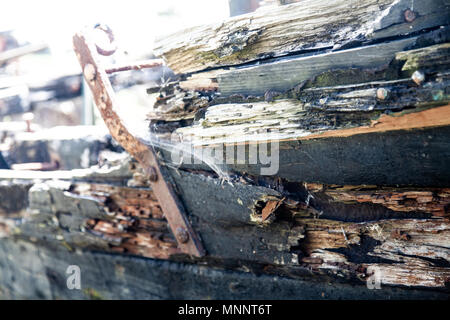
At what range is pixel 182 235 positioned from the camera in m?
2.05

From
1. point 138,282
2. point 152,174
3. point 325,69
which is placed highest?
point 325,69

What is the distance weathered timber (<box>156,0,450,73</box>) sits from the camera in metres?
1.37

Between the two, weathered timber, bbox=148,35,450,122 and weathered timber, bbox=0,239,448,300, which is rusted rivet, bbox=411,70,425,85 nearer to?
weathered timber, bbox=148,35,450,122

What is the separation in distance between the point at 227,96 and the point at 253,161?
12.2 inches

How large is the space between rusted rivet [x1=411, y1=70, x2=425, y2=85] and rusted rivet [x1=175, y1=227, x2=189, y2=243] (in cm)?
128

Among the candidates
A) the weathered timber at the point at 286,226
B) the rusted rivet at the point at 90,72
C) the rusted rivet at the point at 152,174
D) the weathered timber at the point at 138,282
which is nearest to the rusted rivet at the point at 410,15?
the weathered timber at the point at 286,226

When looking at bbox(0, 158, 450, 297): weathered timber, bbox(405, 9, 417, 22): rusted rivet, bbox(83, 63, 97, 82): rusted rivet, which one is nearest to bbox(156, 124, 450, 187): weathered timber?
bbox(0, 158, 450, 297): weathered timber

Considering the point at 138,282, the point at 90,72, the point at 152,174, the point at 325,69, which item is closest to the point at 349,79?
the point at 325,69

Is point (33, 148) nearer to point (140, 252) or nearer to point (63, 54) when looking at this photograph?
point (140, 252)

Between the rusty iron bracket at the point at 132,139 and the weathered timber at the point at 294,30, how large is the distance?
0.28 metres

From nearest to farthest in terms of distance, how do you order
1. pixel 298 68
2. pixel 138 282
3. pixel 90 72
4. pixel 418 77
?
1. pixel 418 77
2. pixel 298 68
3. pixel 90 72
4. pixel 138 282

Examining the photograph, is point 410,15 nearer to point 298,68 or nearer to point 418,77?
point 418,77

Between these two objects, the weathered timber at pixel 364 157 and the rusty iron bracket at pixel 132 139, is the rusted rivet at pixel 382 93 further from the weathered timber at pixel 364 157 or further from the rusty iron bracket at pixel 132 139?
the rusty iron bracket at pixel 132 139

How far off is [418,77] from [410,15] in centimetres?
24
